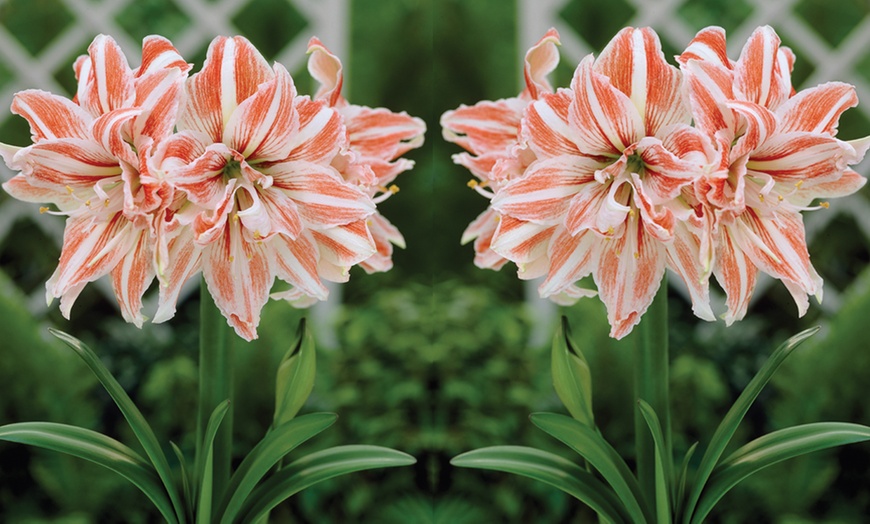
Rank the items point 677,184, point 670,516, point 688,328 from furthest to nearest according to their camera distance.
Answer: point 688,328 < point 670,516 < point 677,184

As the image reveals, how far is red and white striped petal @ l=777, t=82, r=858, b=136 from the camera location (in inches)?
35.1

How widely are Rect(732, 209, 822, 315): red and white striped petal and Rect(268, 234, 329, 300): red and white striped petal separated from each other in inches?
16.8

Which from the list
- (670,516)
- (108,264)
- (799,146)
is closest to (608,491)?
(670,516)

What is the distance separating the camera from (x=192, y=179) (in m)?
0.83

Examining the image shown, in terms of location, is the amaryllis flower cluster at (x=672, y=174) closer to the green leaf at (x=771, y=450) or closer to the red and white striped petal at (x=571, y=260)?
the red and white striped petal at (x=571, y=260)

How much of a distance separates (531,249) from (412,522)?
569 mm

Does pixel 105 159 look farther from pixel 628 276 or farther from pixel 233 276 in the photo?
pixel 628 276

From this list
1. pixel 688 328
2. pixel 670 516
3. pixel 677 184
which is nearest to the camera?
pixel 677 184

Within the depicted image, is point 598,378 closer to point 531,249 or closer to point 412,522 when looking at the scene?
point 412,522

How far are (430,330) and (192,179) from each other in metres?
0.57

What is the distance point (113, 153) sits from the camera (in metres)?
0.86

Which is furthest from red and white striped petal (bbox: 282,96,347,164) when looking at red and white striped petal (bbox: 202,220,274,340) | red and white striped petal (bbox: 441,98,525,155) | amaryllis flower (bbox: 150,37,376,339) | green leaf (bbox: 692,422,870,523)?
green leaf (bbox: 692,422,870,523)

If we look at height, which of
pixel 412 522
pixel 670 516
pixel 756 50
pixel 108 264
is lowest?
pixel 670 516

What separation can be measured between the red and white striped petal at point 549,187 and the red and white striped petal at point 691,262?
4.0 inches
